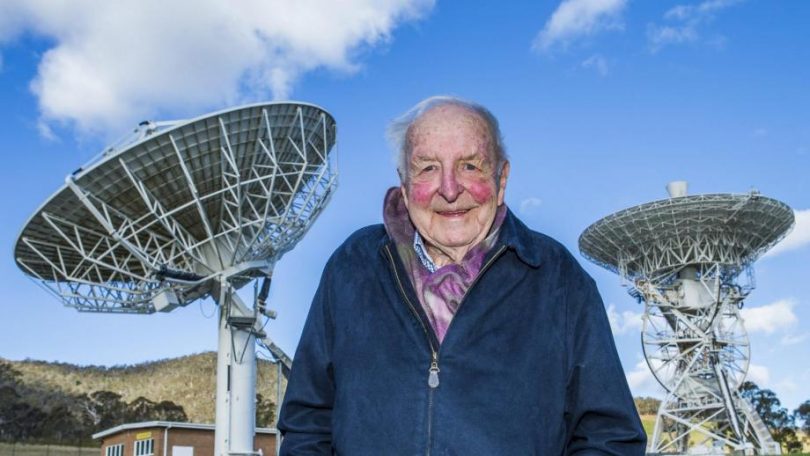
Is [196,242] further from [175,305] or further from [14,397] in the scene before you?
[14,397]

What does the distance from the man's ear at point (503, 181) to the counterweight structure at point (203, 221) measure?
2174 centimetres

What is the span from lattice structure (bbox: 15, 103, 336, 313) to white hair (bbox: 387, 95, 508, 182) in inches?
851

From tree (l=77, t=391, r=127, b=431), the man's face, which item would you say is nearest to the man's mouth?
the man's face

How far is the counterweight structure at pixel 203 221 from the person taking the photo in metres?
24.8

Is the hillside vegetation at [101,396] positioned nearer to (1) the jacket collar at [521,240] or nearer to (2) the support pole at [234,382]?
(2) the support pole at [234,382]

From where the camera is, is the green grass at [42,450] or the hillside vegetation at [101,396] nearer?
the green grass at [42,450]

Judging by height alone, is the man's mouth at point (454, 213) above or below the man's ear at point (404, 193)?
below

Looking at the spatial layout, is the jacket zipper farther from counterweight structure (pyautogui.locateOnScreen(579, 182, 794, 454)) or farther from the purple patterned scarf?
counterweight structure (pyautogui.locateOnScreen(579, 182, 794, 454))

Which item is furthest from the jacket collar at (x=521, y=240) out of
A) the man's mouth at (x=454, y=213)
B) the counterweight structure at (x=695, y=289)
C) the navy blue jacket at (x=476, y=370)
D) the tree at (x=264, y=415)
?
the tree at (x=264, y=415)

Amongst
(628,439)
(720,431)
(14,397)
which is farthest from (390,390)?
(14,397)

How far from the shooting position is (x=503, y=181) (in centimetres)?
350

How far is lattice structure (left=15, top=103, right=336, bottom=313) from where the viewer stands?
2469 cm

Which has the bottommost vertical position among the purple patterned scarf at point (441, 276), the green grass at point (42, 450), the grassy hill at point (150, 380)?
the purple patterned scarf at point (441, 276)

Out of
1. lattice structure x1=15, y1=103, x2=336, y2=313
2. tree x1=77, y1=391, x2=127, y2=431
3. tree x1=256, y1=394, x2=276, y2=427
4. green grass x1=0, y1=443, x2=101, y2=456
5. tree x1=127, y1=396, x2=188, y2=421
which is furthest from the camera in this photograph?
tree x1=256, y1=394, x2=276, y2=427
